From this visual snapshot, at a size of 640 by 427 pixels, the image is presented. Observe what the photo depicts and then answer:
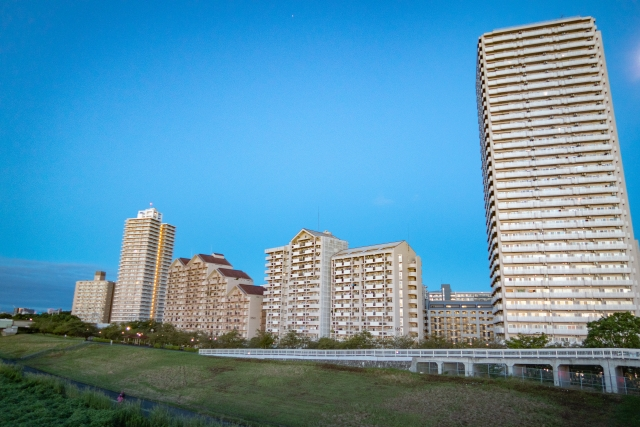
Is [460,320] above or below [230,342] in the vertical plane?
above

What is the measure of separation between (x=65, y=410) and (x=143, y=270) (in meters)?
140

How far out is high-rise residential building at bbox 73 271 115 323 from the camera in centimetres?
18200

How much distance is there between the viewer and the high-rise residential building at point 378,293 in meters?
91.8

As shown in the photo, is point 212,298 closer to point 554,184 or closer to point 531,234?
point 531,234

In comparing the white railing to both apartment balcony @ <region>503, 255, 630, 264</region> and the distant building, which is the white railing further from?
the distant building

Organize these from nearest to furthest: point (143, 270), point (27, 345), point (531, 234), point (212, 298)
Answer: point (531, 234), point (27, 345), point (212, 298), point (143, 270)

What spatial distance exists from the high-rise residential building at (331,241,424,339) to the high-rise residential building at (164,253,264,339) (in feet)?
90.4

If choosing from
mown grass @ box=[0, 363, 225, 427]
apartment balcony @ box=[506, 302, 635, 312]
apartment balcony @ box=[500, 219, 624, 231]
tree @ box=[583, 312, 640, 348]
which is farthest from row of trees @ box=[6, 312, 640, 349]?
mown grass @ box=[0, 363, 225, 427]

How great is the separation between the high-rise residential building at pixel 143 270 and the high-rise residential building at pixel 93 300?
1755 cm

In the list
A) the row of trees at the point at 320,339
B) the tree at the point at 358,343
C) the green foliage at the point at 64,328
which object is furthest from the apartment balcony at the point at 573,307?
the green foliage at the point at 64,328

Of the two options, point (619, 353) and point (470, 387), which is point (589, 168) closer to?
point (619, 353)

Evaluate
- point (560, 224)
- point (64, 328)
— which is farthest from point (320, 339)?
point (64, 328)

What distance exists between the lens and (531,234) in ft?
266

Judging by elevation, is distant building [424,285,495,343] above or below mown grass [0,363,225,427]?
above
